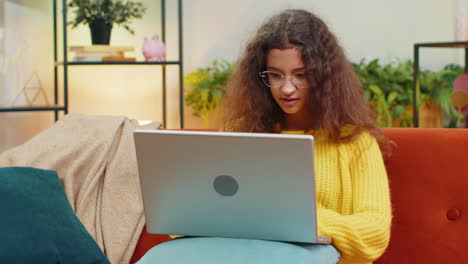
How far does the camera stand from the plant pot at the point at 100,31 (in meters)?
2.87

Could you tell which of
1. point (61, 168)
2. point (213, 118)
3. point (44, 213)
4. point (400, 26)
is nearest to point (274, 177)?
point (44, 213)

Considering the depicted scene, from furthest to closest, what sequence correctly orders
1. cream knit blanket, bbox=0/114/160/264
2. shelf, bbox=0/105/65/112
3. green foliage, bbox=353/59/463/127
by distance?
1. green foliage, bbox=353/59/463/127
2. shelf, bbox=0/105/65/112
3. cream knit blanket, bbox=0/114/160/264

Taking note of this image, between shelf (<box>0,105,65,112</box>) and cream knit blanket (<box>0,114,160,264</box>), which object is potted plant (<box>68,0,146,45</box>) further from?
cream knit blanket (<box>0,114,160,264</box>)

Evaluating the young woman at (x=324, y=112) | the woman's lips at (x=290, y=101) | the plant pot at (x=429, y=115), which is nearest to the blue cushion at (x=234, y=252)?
the young woman at (x=324, y=112)

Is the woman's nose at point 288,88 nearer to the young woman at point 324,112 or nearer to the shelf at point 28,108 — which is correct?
the young woman at point 324,112

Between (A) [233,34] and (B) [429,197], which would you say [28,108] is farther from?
(B) [429,197]

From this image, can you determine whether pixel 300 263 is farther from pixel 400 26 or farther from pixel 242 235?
pixel 400 26

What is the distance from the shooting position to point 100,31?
2883 millimetres

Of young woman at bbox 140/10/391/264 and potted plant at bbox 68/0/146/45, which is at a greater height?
potted plant at bbox 68/0/146/45

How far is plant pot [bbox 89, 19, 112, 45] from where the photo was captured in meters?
2.87

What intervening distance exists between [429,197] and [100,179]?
3.17 ft

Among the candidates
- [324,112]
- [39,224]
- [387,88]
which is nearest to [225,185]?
[324,112]

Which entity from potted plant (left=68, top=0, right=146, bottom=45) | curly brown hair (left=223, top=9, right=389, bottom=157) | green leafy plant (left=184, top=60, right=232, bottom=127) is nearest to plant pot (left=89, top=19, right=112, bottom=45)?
potted plant (left=68, top=0, right=146, bottom=45)

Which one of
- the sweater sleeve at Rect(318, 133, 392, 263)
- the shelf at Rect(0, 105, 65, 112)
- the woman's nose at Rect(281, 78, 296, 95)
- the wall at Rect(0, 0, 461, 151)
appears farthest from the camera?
the wall at Rect(0, 0, 461, 151)
